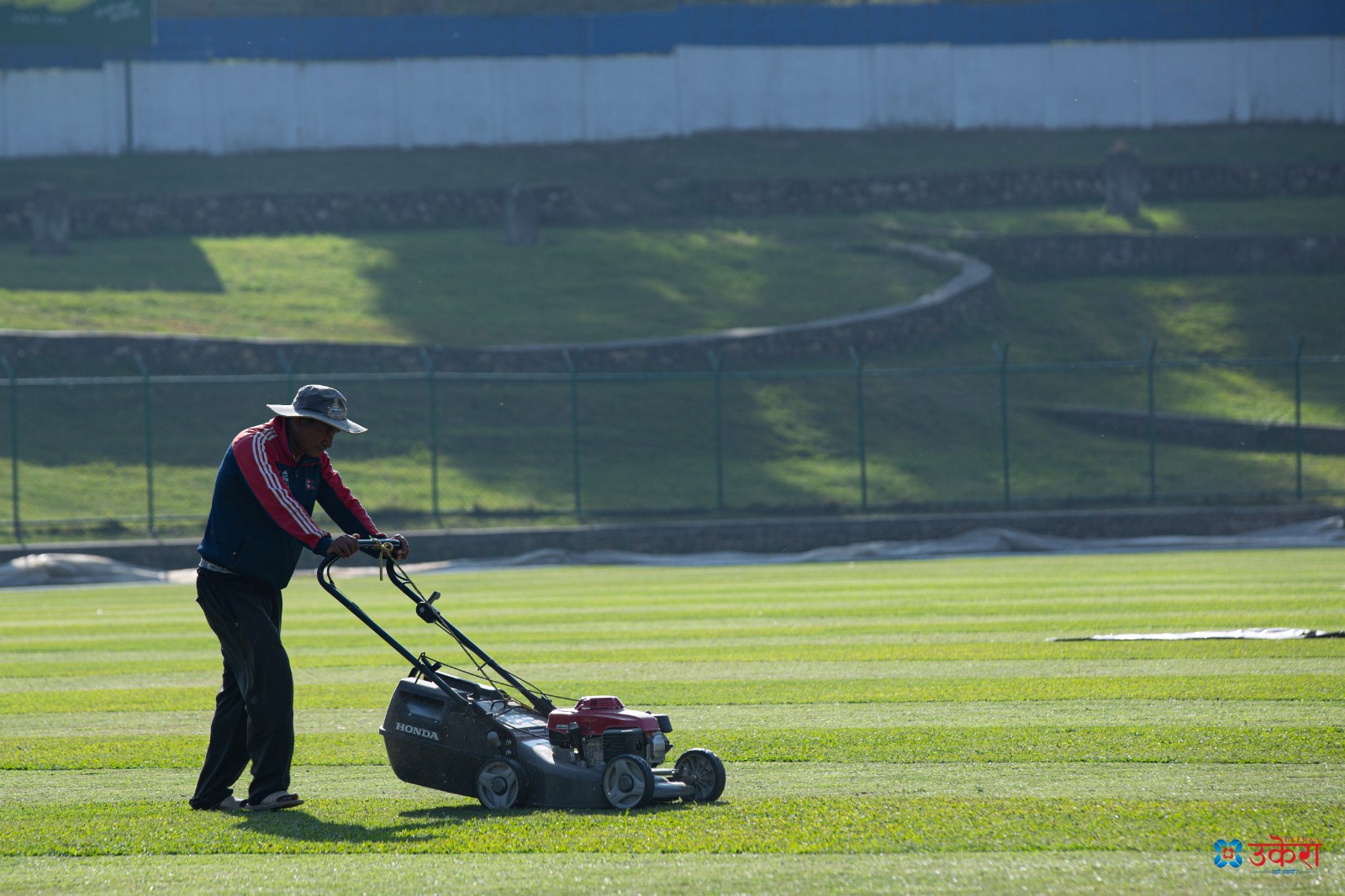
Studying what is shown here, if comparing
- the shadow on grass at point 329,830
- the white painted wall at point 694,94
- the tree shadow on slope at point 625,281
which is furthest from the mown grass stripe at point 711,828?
the white painted wall at point 694,94

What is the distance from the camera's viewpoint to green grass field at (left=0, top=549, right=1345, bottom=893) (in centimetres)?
562

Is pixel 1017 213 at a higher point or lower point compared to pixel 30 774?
higher

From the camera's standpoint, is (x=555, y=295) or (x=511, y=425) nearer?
(x=511, y=425)

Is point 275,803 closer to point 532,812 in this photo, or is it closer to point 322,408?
point 532,812

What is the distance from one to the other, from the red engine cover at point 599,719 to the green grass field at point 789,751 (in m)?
0.35

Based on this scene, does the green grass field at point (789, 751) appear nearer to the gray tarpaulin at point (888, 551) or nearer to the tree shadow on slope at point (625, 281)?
the gray tarpaulin at point (888, 551)

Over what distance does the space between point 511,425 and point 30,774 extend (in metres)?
20.5

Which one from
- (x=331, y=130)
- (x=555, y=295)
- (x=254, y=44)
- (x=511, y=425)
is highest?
(x=254, y=44)

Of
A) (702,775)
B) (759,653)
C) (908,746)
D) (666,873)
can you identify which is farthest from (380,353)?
(666,873)

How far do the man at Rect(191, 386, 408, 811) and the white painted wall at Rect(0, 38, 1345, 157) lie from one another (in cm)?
4385

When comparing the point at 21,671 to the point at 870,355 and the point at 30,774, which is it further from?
the point at 870,355

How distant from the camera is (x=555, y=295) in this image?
3609 cm

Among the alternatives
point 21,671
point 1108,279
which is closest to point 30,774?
point 21,671

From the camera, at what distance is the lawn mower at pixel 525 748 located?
21.5ft
